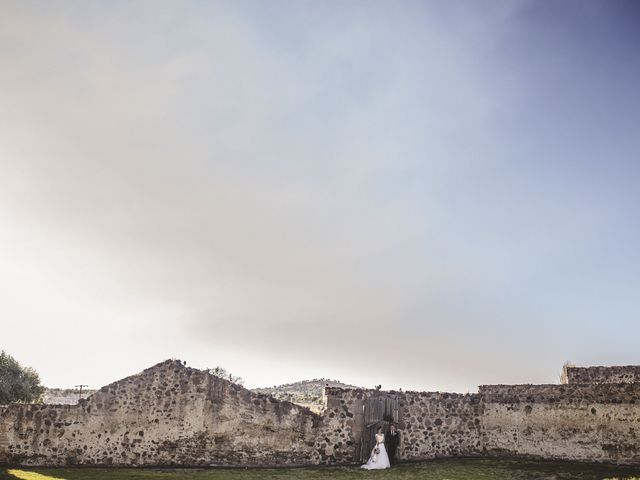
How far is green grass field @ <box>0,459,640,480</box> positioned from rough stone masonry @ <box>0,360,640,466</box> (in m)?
0.63

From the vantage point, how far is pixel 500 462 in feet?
52.1

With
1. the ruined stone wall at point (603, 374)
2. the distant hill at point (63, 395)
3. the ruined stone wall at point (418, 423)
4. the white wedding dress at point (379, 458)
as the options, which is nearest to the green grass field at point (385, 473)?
the white wedding dress at point (379, 458)

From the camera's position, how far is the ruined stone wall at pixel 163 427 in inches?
623

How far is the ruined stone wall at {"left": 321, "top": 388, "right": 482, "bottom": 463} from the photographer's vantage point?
1678 centimetres

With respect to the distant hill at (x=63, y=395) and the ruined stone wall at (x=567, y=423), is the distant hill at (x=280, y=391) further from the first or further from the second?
the ruined stone wall at (x=567, y=423)

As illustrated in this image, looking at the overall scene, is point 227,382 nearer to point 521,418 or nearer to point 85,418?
point 85,418

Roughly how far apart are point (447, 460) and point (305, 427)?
15.1ft

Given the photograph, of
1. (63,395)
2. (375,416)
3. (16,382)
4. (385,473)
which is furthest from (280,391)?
(385,473)

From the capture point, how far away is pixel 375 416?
673 inches

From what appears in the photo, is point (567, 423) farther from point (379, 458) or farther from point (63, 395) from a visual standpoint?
point (63, 395)

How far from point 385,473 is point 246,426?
4374 millimetres

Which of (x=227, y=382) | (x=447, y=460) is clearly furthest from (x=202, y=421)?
(x=447, y=460)

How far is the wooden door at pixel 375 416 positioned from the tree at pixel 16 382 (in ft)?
71.7

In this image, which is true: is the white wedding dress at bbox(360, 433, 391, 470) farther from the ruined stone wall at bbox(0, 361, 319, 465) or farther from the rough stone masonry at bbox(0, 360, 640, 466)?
the ruined stone wall at bbox(0, 361, 319, 465)
